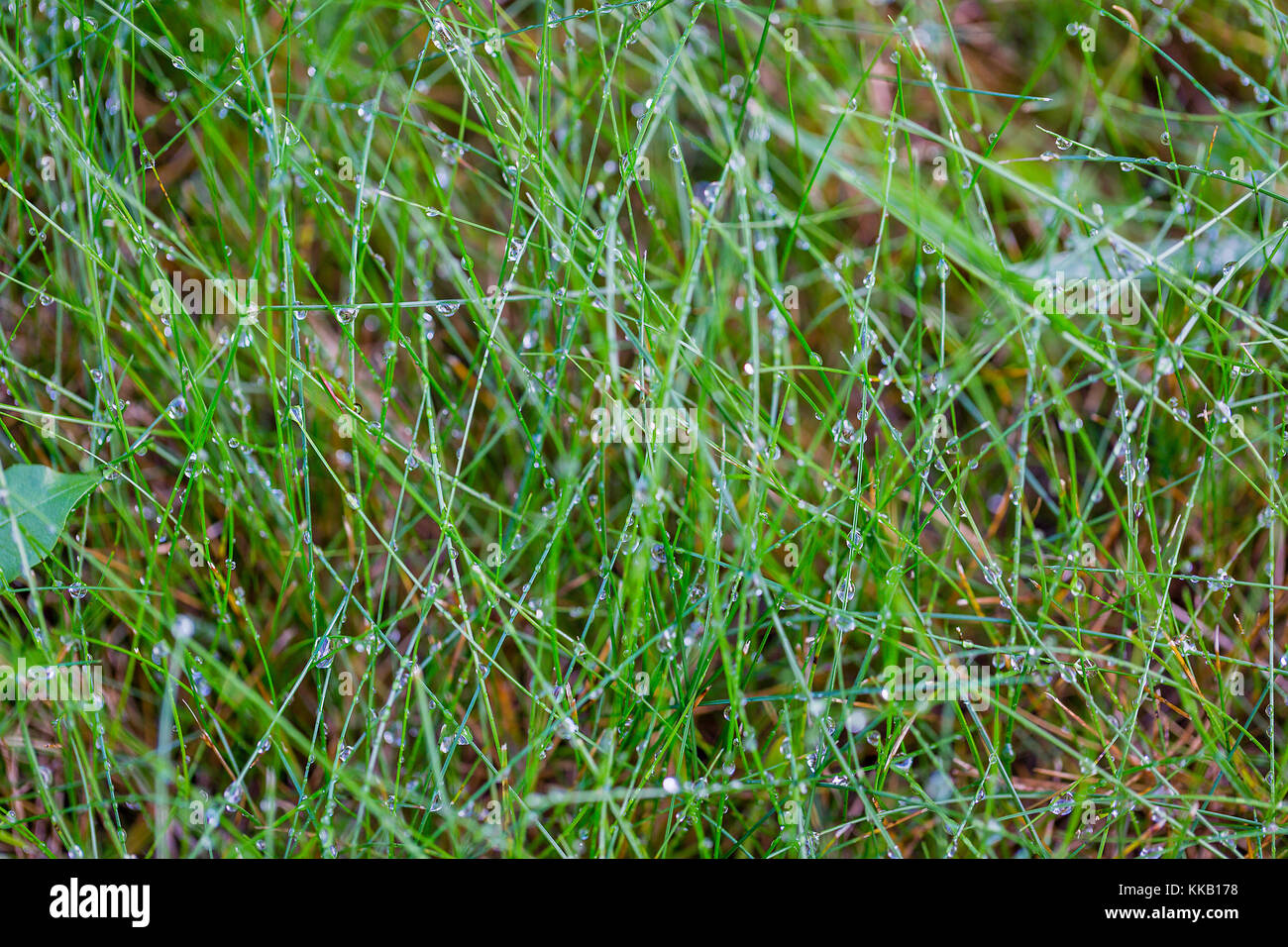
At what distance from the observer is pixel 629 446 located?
1172mm

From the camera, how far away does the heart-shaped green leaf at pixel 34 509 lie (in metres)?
1.05

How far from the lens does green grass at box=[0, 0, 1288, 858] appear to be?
1.09 meters

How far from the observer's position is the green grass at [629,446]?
1.09 meters

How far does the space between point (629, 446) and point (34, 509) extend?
70 cm

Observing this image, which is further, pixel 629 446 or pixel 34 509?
pixel 629 446

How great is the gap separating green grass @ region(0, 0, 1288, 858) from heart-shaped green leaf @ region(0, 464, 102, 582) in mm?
41

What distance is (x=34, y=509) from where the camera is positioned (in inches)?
41.5

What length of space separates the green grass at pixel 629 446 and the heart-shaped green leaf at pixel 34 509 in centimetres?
4

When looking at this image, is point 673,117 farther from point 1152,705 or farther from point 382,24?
point 1152,705

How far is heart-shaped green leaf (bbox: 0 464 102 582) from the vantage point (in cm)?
105

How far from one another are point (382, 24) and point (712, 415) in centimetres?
79

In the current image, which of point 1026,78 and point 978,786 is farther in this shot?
point 1026,78

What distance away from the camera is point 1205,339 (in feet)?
4.00
